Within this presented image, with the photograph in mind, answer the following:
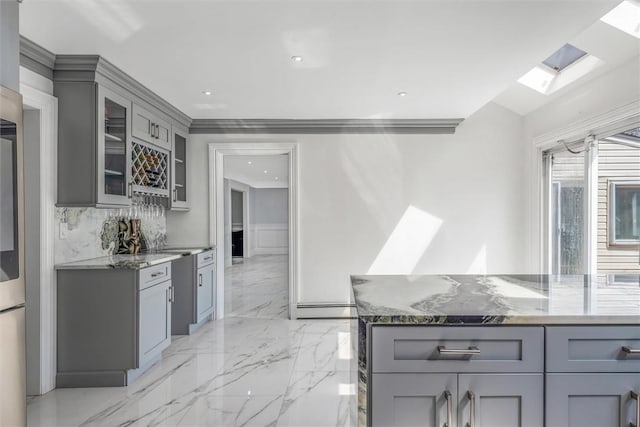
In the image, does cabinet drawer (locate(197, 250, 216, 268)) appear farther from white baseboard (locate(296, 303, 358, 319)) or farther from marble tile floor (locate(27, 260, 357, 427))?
white baseboard (locate(296, 303, 358, 319))

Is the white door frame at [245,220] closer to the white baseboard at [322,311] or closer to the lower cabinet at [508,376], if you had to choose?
the white baseboard at [322,311]

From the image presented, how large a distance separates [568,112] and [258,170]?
A: 7035mm

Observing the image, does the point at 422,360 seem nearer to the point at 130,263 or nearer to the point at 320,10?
the point at 320,10

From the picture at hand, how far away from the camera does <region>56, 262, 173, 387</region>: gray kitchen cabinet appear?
2.85m

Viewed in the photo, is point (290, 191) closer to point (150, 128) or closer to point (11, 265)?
point (150, 128)

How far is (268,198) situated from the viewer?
43.3ft

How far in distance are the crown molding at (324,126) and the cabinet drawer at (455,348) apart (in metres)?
3.63

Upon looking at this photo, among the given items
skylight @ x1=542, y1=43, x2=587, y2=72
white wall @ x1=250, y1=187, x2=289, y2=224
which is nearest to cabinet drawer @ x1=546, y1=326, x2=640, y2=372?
skylight @ x1=542, y1=43, x2=587, y2=72

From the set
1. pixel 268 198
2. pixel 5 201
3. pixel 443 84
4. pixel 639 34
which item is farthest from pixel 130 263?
pixel 268 198

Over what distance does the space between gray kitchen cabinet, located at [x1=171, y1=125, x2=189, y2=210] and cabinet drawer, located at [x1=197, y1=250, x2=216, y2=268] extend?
61 cm

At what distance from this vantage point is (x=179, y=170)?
462 centimetres

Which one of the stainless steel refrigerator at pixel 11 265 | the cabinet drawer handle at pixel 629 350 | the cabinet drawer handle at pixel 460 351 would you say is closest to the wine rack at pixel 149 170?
the stainless steel refrigerator at pixel 11 265

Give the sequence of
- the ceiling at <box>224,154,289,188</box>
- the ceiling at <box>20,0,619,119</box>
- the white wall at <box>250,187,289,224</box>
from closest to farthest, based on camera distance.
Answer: the ceiling at <box>20,0,619,119</box>
the ceiling at <box>224,154,289,188</box>
the white wall at <box>250,187,289,224</box>

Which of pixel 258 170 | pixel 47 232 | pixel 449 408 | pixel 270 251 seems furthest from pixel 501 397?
pixel 270 251
